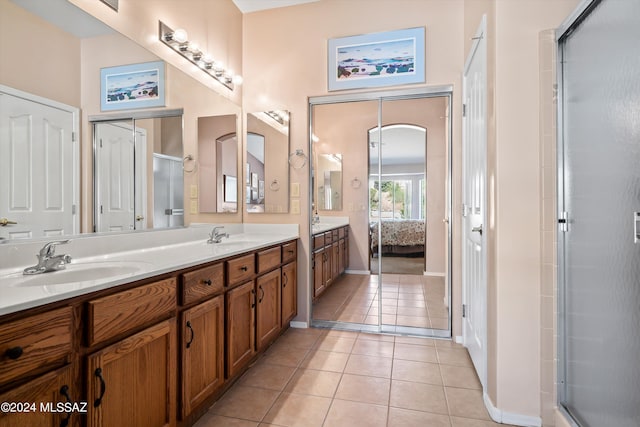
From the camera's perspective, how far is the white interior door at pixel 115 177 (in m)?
1.83

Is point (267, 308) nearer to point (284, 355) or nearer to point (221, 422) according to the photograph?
point (284, 355)

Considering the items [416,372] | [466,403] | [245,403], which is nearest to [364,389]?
[416,372]

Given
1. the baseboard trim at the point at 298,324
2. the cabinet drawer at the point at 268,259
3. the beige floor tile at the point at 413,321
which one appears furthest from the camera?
the baseboard trim at the point at 298,324

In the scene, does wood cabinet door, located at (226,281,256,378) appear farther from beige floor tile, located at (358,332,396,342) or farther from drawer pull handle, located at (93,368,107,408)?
beige floor tile, located at (358,332,396,342)

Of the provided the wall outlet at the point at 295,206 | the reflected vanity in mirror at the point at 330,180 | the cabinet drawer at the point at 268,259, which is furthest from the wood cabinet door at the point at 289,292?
the reflected vanity in mirror at the point at 330,180

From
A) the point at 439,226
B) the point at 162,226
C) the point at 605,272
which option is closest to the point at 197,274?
the point at 162,226

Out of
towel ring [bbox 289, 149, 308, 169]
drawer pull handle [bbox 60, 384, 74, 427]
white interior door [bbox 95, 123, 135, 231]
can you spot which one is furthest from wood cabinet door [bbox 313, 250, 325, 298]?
drawer pull handle [bbox 60, 384, 74, 427]

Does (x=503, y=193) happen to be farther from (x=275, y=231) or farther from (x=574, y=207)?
(x=275, y=231)

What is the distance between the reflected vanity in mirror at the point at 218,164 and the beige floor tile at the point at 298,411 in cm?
152

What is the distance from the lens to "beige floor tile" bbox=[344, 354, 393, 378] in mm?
2250

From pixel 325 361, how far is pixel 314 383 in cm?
32

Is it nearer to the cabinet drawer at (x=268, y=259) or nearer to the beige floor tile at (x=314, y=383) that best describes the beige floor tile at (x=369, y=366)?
the beige floor tile at (x=314, y=383)

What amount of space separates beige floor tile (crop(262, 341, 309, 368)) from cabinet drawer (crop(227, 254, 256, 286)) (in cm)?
67

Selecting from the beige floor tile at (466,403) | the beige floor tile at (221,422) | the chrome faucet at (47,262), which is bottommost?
the beige floor tile at (466,403)
